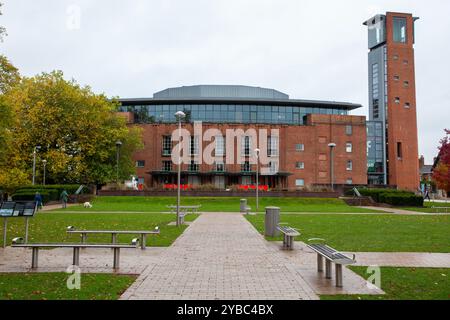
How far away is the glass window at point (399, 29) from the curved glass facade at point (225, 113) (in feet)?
70.5

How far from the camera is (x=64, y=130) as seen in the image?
48.8 metres

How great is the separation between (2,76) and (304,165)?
47212mm

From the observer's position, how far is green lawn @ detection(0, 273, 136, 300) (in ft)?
23.8

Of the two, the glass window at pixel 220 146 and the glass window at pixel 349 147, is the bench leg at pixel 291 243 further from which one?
the glass window at pixel 349 147

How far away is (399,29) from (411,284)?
3272 inches

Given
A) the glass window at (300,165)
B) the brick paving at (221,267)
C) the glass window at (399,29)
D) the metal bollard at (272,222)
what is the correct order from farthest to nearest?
the glass window at (399,29) → the glass window at (300,165) → the metal bollard at (272,222) → the brick paving at (221,267)

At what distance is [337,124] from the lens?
2876 inches

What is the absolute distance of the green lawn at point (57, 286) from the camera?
7.25 metres

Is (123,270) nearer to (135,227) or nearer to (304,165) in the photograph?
(135,227)

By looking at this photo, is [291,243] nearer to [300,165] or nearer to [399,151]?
[300,165]

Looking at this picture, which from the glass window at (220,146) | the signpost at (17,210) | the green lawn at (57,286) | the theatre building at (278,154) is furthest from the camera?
the glass window at (220,146)

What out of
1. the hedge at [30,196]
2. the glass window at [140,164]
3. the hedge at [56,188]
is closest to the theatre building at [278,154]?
the glass window at [140,164]
